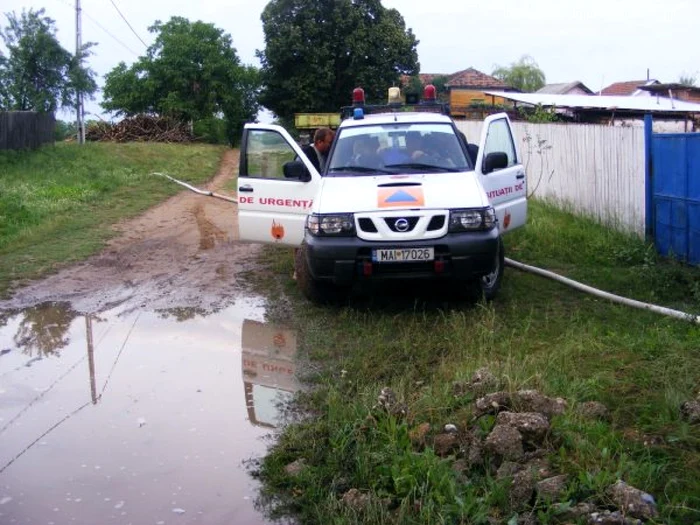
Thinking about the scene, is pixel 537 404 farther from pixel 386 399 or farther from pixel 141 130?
pixel 141 130

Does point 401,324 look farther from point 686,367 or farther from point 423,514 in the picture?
point 423,514

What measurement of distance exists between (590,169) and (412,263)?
6.21 meters

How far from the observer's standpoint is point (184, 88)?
143ft

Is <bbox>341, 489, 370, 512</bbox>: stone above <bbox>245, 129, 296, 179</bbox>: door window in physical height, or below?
below

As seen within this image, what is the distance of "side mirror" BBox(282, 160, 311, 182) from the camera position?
877cm

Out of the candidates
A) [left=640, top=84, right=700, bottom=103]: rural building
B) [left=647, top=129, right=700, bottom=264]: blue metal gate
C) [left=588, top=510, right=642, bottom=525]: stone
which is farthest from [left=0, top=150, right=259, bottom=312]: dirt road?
[left=640, top=84, right=700, bottom=103]: rural building

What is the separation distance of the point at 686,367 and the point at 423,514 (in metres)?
2.29

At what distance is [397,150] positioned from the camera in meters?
8.56

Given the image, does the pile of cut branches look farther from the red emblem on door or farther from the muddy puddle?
the muddy puddle

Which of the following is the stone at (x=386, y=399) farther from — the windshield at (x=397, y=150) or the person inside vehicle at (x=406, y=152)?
the person inside vehicle at (x=406, y=152)

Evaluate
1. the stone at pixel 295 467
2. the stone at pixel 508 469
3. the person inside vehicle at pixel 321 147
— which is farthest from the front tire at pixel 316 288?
the stone at pixel 508 469

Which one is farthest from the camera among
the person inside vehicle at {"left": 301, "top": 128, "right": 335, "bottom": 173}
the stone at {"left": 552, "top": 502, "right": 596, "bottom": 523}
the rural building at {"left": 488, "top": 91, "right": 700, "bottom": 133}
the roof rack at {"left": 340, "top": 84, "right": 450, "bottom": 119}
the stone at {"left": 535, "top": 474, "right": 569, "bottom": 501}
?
the rural building at {"left": 488, "top": 91, "right": 700, "bottom": 133}

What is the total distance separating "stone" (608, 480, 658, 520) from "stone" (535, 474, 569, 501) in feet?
0.68

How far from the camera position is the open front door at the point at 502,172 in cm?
867
